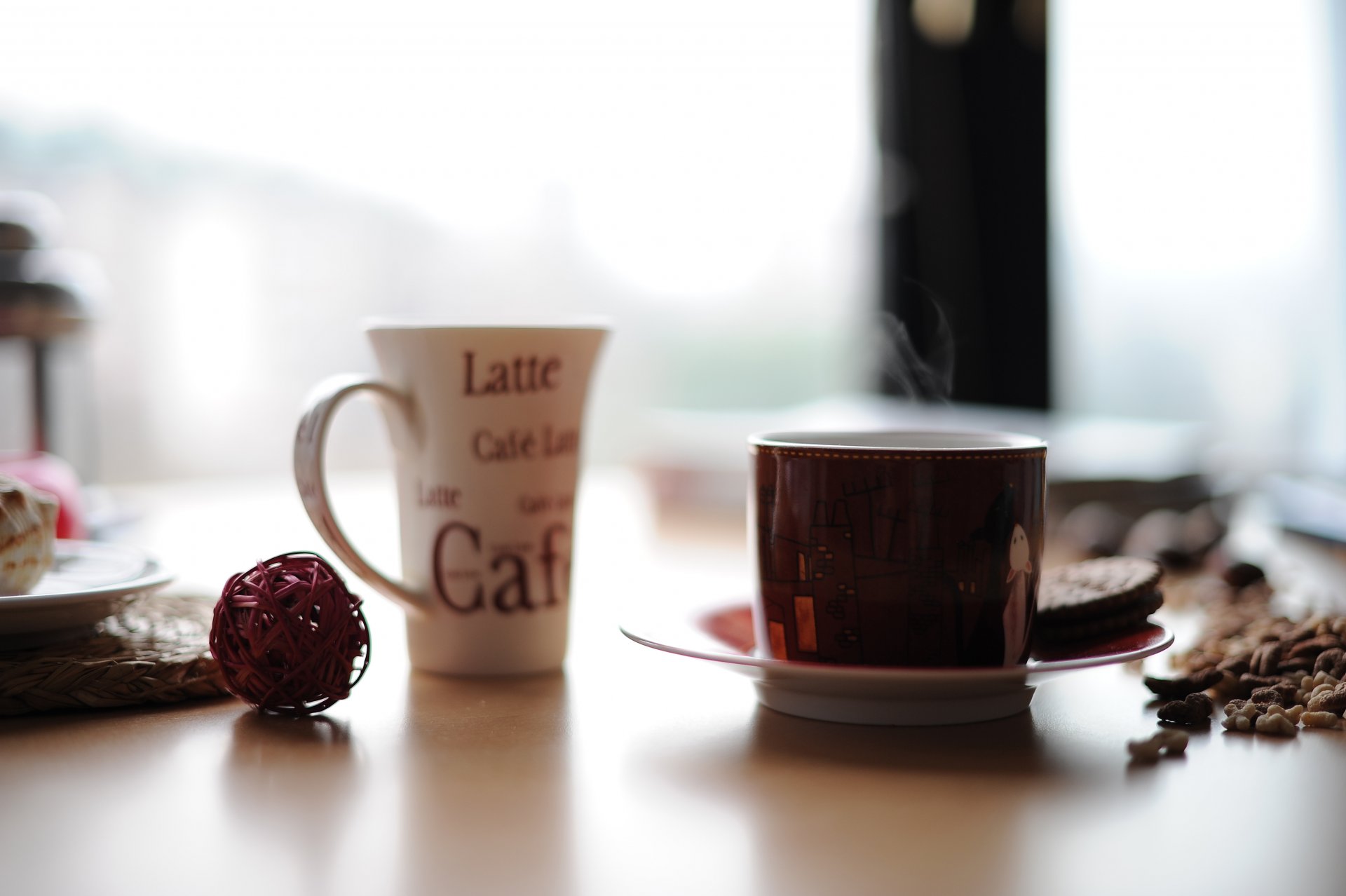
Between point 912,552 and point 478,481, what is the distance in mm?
241

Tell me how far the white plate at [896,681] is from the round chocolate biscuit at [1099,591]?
2 centimetres

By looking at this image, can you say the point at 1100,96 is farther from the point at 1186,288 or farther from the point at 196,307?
the point at 196,307

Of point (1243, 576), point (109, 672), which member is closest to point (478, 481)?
point (109, 672)

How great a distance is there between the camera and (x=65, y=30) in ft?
8.09

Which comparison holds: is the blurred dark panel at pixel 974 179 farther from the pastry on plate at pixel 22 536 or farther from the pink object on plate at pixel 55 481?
the pastry on plate at pixel 22 536

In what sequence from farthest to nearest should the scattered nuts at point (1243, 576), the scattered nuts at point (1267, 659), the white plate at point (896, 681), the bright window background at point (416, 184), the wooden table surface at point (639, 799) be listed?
1. the bright window background at point (416, 184)
2. the scattered nuts at point (1243, 576)
3. the scattered nuts at point (1267, 659)
4. the white plate at point (896, 681)
5. the wooden table surface at point (639, 799)

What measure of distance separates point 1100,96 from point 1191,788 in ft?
7.04

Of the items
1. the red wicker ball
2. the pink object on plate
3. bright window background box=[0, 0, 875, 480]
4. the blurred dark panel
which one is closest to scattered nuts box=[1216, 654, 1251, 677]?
the red wicker ball

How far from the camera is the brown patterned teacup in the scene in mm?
521

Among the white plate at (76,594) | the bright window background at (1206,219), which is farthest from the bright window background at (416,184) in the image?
the white plate at (76,594)

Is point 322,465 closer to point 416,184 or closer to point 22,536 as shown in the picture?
point 22,536

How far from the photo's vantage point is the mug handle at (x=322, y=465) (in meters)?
0.58

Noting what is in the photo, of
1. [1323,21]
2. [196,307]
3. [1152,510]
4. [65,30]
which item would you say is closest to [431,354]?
[1152,510]

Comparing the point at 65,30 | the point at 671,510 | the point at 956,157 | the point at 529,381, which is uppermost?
the point at 65,30
